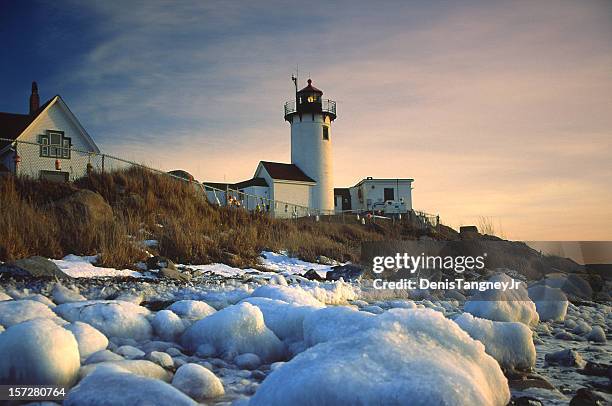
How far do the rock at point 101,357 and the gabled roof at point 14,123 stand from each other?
23.7m

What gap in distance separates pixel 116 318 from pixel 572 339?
336cm

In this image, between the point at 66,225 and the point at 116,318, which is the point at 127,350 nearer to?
→ the point at 116,318

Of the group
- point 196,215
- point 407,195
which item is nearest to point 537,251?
point 196,215

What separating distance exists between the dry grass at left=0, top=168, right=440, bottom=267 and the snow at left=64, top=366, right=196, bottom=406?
16.0 ft

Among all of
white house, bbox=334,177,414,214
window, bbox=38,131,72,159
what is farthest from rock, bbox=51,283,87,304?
white house, bbox=334,177,414,214

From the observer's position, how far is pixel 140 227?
28.6 ft

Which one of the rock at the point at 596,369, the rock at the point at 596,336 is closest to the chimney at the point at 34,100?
the rock at the point at 596,336

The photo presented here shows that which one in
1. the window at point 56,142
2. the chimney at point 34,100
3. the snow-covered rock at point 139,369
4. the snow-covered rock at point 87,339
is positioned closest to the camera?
the snow-covered rock at point 139,369

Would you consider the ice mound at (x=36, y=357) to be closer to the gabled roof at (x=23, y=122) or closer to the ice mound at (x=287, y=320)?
the ice mound at (x=287, y=320)

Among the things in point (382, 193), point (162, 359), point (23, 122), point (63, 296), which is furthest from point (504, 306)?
point (382, 193)

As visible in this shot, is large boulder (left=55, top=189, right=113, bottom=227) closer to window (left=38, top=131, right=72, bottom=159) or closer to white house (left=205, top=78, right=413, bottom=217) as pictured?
window (left=38, top=131, right=72, bottom=159)

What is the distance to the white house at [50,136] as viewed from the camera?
20.5 metres

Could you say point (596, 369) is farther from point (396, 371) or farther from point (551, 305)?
point (551, 305)

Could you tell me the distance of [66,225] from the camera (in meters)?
7.24
